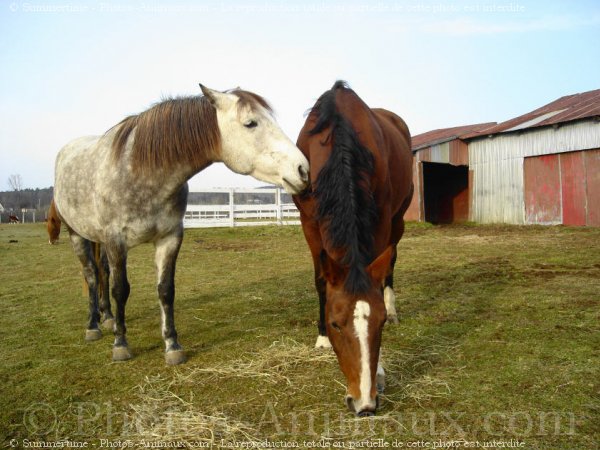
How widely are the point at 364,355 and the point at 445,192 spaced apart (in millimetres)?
20533

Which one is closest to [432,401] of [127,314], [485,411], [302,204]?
[485,411]

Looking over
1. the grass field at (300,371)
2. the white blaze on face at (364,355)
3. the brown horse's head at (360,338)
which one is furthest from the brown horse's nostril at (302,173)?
the grass field at (300,371)

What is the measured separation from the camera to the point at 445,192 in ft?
70.9

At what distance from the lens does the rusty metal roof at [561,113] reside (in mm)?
14656

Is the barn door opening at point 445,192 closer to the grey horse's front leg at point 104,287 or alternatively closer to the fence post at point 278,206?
the fence post at point 278,206

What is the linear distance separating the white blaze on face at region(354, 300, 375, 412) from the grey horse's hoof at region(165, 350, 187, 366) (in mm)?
1943

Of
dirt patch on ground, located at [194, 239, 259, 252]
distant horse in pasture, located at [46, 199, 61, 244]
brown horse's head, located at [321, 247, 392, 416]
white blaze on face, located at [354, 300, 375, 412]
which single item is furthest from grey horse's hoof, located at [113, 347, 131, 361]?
dirt patch on ground, located at [194, 239, 259, 252]

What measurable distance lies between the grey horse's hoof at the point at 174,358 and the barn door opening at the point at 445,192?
60.7ft

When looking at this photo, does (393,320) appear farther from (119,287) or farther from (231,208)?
(231,208)

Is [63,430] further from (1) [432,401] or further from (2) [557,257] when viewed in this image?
(2) [557,257]

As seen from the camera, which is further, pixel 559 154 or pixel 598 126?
pixel 559 154

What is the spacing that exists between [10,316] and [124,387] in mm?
3255

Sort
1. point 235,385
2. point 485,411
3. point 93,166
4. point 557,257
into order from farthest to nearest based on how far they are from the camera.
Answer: point 557,257 < point 93,166 < point 235,385 < point 485,411

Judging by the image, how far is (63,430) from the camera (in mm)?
2703
